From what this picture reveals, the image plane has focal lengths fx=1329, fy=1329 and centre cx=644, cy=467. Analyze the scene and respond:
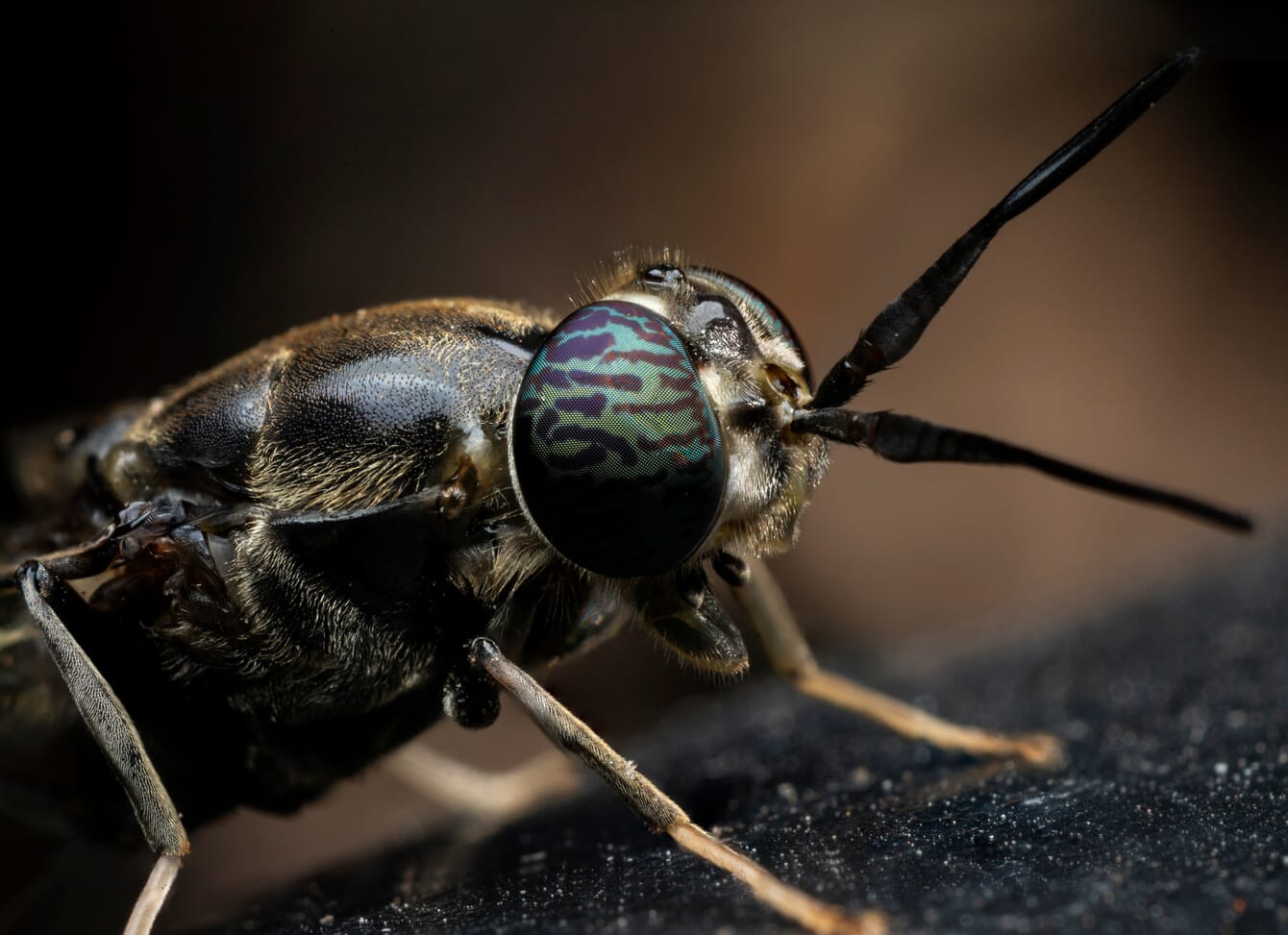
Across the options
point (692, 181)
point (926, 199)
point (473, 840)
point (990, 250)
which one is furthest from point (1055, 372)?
point (473, 840)

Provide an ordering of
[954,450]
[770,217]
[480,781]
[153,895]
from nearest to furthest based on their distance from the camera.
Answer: [954,450], [153,895], [480,781], [770,217]

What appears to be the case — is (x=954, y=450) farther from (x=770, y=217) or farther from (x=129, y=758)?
(x=770, y=217)

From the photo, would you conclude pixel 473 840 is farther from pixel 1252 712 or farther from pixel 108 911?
pixel 1252 712

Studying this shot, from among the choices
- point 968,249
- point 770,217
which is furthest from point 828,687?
point 770,217

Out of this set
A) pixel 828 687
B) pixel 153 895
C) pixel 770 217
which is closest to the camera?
pixel 153 895

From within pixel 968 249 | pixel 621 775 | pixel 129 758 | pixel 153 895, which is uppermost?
pixel 968 249

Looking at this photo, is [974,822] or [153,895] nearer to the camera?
[974,822]

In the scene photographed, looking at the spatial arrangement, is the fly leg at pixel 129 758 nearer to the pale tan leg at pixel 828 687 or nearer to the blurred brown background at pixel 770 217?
the pale tan leg at pixel 828 687
